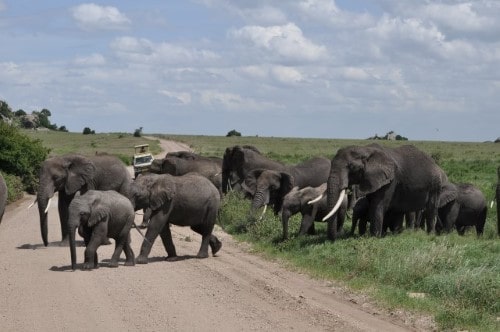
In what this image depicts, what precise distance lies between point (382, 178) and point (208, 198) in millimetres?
3450

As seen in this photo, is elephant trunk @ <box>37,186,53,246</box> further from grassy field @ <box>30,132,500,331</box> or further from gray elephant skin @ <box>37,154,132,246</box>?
grassy field @ <box>30,132,500,331</box>

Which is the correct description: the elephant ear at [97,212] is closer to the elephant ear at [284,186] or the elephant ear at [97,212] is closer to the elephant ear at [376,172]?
the elephant ear at [376,172]

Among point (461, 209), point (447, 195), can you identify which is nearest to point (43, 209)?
point (447, 195)

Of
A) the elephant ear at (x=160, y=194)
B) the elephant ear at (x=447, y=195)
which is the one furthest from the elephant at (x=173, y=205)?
the elephant ear at (x=447, y=195)

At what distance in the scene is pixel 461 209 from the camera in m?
25.7

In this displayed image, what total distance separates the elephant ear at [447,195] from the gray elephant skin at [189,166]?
8.17 m

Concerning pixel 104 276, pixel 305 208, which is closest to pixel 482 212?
pixel 305 208

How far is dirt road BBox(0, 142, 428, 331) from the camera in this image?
11.5 meters

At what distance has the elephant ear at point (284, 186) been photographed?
2405 centimetres

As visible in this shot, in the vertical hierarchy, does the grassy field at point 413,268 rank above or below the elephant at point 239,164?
below

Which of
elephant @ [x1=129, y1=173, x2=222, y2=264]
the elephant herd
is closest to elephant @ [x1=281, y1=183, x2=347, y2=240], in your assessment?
the elephant herd

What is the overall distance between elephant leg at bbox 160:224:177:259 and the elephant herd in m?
0.02

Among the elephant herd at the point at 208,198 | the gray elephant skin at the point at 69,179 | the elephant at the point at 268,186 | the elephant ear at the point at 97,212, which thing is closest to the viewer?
the elephant ear at the point at 97,212

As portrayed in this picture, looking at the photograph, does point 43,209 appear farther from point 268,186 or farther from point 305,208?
point 268,186
